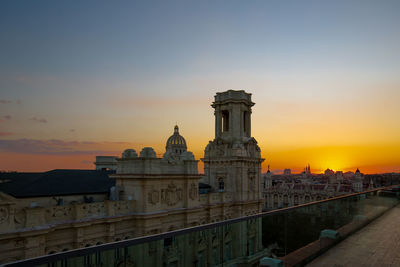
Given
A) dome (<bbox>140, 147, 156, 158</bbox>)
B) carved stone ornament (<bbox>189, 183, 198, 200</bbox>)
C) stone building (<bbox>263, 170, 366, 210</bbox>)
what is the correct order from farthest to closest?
stone building (<bbox>263, 170, 366, 210</bbox>) < carved stone ornament (<bbox>189, 183, 198, 200</bbox>) < dome (<bbox>140, 147, 156, 158</bbox>)

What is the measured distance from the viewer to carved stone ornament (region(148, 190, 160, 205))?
78.4ft

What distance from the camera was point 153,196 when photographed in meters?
24.2

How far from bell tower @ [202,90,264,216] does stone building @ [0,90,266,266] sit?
123 millimetres

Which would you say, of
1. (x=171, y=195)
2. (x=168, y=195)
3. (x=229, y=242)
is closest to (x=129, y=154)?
(x=168, y=195)

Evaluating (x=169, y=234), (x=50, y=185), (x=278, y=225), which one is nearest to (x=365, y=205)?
(x=278, y=225)

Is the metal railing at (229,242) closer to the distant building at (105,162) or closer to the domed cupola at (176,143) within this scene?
the distant building at (105,162)

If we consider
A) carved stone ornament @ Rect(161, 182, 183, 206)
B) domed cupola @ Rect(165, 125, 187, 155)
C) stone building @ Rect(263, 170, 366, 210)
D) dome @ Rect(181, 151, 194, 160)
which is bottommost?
stone building @ Rect(263, 170, 366, 210)

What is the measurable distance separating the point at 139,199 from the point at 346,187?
277 ft

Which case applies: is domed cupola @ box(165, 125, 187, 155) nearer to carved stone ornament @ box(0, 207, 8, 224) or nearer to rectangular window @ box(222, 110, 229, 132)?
rectangular window @ box(222, 110, 229, 132)

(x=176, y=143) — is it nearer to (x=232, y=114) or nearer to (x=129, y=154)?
(x=232, y=114)

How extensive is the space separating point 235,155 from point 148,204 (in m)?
15.7

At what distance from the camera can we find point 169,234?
17.4ft

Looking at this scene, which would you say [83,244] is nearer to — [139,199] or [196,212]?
[139,199]

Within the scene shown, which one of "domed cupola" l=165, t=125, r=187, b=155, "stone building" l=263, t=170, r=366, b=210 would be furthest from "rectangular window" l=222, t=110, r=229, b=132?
"stone building" l=263, t=170, r=366, b=210
